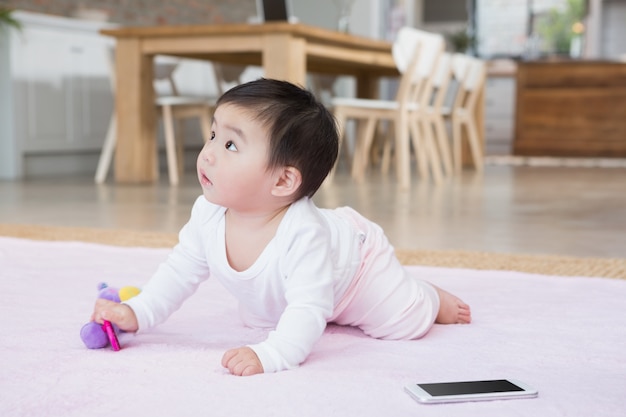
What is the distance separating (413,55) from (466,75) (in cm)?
142

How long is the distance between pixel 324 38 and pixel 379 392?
3.78m

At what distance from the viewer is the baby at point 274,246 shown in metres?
1.17

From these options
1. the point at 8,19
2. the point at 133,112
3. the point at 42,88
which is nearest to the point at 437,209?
Answer: the point at 133,112

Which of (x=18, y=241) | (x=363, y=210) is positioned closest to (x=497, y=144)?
(x=363, y=210)

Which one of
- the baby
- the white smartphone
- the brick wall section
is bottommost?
the white smartphone

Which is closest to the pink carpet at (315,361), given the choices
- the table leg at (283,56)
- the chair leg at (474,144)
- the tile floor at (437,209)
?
the tile floor at (437,209)

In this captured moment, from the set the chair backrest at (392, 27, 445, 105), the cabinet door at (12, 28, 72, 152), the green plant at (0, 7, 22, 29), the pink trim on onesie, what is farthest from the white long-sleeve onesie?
the cabinet door at (12, 28, 72, 152)

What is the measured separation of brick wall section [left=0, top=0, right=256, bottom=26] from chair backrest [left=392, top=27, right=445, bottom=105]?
2504 millimetres

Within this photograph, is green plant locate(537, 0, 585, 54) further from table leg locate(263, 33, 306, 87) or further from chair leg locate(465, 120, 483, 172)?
table leg locate(263, 33, 306, 87)

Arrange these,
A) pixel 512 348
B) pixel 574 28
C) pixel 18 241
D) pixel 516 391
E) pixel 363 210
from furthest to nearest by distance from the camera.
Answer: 1. pixel 574 28
2. pixel 363 210
3. pixel 18 241
4. pixel 512 348
5. pixel 516 391

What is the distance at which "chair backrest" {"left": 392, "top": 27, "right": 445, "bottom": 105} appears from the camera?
479 centimetres

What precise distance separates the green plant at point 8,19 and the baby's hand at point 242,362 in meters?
4.39

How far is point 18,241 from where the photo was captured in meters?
2.26

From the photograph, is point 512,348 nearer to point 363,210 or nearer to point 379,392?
point 379,392
